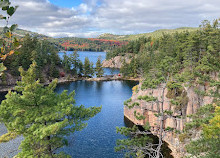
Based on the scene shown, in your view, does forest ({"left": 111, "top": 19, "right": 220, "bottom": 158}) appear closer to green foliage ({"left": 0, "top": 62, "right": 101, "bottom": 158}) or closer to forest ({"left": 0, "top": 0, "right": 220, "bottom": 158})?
forest ({"left": 0, "top": 0, "right": 220, "bottom": 158})

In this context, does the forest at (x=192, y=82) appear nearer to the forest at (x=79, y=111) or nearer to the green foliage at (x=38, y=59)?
the forest at (x=79, y=111)

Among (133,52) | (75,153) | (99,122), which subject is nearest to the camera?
(75,153)

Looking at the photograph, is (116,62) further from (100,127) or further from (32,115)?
(32,115)

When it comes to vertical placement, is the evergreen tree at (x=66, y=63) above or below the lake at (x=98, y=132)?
above

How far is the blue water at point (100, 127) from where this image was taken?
2238cm

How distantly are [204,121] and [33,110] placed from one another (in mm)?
12674

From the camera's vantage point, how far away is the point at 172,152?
22750 mm

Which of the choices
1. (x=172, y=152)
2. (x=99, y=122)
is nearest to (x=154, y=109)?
(x=172, y=152)

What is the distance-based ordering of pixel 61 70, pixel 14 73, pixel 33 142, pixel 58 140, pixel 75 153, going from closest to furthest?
1. pixel 33 142
2. pixel 58 140
3. pixel 75 153
4. pixel 14 73
5. pixel 61 70

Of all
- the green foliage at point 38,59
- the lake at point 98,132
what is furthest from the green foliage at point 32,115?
the green foliage at point 38,59

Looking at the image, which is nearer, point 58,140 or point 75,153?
point 58,140

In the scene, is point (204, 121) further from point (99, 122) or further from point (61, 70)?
point (61, 70)

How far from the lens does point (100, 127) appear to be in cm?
2878

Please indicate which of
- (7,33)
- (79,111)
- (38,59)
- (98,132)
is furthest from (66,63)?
(7,33)
